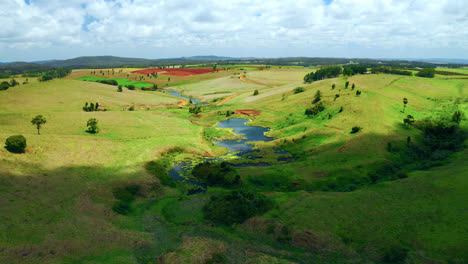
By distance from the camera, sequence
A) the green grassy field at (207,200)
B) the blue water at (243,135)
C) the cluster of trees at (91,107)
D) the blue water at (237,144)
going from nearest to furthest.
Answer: the green grassy field at (207,200)
the blue water at (237,144)
the blue water at (243,135)
the cluster of trees at (91,107)

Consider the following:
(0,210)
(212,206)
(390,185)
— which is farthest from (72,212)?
(390,185)

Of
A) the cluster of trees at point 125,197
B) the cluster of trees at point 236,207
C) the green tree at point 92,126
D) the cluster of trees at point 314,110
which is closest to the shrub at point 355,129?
the cluster of trees at point 314,110

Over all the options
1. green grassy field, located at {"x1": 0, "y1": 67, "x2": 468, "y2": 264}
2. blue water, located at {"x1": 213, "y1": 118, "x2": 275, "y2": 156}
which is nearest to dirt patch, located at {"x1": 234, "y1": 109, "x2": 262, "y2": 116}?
blue water, located at {"x1": 213, "y1": 118, "x2": 275, "y2": 156}

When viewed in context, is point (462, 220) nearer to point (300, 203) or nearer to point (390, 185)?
point (390, 185)

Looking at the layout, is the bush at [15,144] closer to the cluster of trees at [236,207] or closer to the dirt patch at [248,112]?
the cluster of trees at [236,207]

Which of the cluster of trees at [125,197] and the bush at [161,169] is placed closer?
the cluster of trees at [125,197]

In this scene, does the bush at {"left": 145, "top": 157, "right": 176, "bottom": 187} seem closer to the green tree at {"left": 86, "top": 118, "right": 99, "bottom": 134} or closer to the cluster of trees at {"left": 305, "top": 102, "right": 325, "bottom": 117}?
the green tree at {"left": 86, "top": 118, "right": 99, "bottom": 134}
